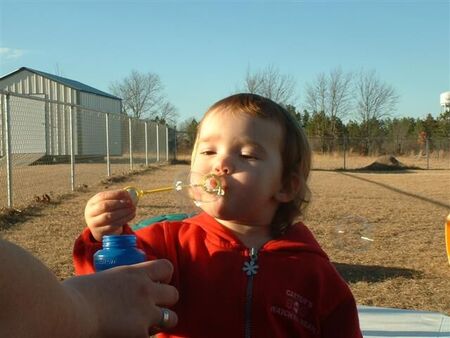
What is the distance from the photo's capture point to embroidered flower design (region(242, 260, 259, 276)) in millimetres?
1568

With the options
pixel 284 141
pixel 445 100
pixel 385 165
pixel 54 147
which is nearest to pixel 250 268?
pixel 284 141

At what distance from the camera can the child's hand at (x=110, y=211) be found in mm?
1369

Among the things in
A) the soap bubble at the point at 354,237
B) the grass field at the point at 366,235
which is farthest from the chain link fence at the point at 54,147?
the soap bubble at the point at 354,237

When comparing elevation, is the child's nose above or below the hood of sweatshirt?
above

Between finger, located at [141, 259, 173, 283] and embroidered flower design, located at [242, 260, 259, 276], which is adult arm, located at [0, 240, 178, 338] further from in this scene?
embroidered flower design, located at [242, 260, 259, 276]

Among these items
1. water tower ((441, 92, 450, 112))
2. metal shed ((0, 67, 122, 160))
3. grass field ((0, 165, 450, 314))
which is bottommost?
grass field ((0, 165, 450, 314))

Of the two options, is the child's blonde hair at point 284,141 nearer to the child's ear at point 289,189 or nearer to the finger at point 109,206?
the child's ear at point 289,189

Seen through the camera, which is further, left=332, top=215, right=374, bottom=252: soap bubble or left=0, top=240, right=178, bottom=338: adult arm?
left=332, top=215, right=374, bottom=252: soap bubble

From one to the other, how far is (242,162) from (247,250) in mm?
245

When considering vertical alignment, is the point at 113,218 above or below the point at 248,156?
below

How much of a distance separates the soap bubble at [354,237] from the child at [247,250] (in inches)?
180

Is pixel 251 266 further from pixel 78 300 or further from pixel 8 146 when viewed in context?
pixel 8 146

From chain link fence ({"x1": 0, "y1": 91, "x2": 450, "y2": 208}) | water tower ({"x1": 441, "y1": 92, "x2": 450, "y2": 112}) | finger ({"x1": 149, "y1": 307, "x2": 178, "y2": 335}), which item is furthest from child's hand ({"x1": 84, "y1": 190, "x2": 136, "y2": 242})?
water tower ({"x1": 441, "y1": 92, "x2": 450, "y2": 112})

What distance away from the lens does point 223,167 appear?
1.52m
